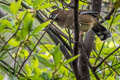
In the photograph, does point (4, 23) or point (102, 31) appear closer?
point (4, 23)

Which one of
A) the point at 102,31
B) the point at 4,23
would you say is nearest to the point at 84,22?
the point at 102,31

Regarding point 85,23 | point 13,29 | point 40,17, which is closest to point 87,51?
point 85,23

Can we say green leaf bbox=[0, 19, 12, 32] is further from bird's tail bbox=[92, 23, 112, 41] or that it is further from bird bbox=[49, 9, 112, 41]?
bird's tail bbox=[92, 23, 112, 41]

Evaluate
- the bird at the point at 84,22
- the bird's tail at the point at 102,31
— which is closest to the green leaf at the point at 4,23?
the bird at the point at 84,22

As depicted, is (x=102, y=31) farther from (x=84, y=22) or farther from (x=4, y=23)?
(x=4, y=23)

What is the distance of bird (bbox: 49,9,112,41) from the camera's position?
2.75 feet

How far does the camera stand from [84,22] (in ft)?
2.96

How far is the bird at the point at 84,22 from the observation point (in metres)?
0.84

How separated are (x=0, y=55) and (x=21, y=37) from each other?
0.08 meters

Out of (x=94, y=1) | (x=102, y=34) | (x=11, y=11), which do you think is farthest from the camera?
(x=94, y=1)

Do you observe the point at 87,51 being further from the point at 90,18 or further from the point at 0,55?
the point at 0,55

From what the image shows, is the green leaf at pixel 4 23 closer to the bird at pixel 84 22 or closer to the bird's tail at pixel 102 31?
the bird at pixel 84 22

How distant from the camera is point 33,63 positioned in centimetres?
95

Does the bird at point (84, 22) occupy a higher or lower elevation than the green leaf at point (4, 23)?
lower
